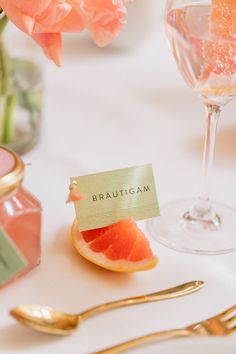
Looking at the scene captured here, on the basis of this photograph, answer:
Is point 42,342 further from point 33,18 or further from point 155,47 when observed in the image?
point 155,47

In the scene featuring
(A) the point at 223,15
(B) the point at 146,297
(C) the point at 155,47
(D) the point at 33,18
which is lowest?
(C) the point at 155,47

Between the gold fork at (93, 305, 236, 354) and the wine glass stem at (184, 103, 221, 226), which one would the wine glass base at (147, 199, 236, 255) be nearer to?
the wine glass stem at (184, 103, 221, 226)

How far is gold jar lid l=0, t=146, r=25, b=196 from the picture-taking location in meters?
0.69

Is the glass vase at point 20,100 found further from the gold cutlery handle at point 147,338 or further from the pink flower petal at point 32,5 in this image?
the gold cutlery handle at point 147,338

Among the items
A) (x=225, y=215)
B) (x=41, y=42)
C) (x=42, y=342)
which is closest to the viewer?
(x=42, y=342)

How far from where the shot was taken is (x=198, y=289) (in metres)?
0.76

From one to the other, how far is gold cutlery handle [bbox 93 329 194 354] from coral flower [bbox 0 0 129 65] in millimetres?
318

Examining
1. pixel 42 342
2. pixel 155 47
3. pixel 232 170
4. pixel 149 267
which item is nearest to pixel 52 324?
pixel 42 342

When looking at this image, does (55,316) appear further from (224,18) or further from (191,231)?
(224,18)

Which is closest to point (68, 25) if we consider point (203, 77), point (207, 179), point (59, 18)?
point (59, 18)

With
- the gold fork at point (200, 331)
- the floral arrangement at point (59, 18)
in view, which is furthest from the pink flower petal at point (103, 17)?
the gold fork at point (200, 331)

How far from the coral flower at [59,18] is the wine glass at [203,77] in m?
0.09

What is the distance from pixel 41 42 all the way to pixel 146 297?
1.02 feet

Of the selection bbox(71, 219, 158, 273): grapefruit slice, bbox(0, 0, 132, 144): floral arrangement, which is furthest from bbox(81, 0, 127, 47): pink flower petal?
bbox(71, 219, 158, 273): grapefruit slice
